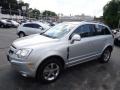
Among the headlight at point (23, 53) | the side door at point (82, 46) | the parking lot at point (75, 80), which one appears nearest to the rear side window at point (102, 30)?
the side door at point (82, 46)

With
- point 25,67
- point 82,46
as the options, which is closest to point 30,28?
point 82,46

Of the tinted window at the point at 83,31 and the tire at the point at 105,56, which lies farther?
Result: the tire at the point at 105,56

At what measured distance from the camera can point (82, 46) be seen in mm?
4707

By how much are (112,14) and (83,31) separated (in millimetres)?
41410

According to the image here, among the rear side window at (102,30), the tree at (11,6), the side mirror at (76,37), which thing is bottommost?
the side mirror at (76,37)

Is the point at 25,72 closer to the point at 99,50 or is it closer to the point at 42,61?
the point at 42,61

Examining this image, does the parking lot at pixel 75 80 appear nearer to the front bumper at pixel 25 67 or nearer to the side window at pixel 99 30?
the front bumper at pixel 25 67

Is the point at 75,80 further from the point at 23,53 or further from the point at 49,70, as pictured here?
the point at 23,53

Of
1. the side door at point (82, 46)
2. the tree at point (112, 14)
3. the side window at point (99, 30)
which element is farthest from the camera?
the tree at point (112, 14)

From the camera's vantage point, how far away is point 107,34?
594 cm

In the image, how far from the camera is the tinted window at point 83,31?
15.5ft

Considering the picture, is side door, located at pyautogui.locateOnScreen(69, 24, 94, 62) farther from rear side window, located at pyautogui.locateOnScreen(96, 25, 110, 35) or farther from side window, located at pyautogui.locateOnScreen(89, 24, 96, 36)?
rear side window, located at pyautogui.locateOnScreen(96, 25, 110, 35)

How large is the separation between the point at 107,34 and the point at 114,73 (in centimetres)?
160

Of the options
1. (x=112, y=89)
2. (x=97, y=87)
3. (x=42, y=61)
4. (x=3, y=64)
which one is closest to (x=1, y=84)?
(x=42, y=61)
